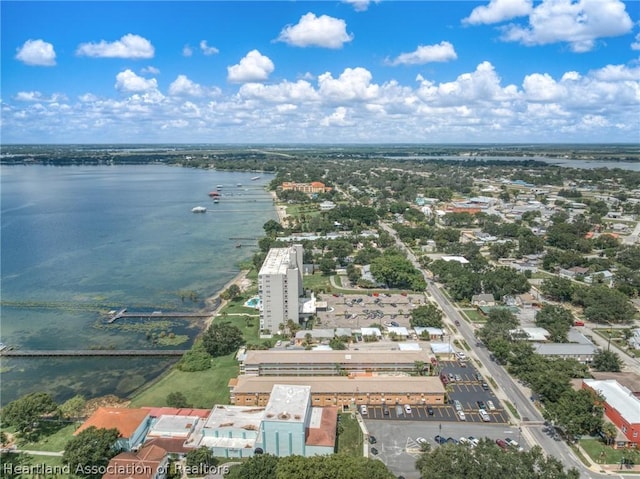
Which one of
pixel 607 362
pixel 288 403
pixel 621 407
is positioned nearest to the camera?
pixel 288 403

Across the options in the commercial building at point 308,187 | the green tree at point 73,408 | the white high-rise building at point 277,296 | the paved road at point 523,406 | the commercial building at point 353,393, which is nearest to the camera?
the paved road at point 523,406

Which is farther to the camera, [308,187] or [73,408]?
[308,187]

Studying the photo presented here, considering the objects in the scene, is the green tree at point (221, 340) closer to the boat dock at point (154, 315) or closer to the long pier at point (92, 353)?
the long pier at point (92, 353)

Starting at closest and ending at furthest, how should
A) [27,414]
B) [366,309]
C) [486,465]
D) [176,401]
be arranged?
[486,465]
[27,414]
[176,401]
[366,309]

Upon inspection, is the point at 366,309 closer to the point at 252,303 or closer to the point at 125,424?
the point at 252,303

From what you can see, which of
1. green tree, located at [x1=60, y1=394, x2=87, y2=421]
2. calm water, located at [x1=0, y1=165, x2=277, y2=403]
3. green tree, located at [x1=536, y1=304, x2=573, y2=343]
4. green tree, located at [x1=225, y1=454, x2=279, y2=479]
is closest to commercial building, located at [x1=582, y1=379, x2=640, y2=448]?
green tree, located at [x1=536, y1=304, x2=573, y2=343]

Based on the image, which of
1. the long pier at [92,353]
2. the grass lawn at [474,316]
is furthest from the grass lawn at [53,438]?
the grass lawn at [474,316]

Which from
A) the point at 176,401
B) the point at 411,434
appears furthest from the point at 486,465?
the point at 176,401
